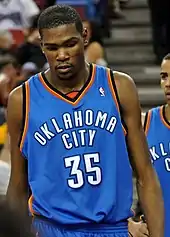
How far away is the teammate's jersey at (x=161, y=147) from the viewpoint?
4.18 m

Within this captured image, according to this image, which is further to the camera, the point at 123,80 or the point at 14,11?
the point at 14,11

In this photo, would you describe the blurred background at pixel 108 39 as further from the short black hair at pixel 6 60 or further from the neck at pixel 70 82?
the neck at pixel 70 82

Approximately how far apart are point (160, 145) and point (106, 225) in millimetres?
1023

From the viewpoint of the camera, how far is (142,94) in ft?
26.8

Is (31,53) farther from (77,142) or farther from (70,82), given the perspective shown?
(77,142)

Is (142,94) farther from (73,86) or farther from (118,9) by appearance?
(73,86)

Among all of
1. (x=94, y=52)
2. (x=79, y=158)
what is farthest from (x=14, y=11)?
(x=79, y=158)

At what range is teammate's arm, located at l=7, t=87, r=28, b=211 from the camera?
10.8ft

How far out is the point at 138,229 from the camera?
14.2 ft

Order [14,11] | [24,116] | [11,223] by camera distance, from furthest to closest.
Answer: [14,11] < [24,116] < [11,223]

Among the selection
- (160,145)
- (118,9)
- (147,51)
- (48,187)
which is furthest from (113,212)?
(118,9)

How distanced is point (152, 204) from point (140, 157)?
0.21 m

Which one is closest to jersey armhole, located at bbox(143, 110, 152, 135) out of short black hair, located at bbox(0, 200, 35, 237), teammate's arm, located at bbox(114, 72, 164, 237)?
teammate's arm, located at bbox(114, 72, 164, 237)

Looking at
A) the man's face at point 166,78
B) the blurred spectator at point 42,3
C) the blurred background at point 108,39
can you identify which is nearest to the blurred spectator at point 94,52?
the blurred background at point 108,39
